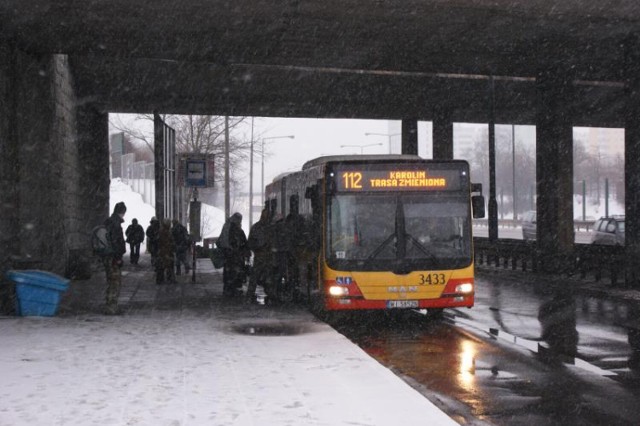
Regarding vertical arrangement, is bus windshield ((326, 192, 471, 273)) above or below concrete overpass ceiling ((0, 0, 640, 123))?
below

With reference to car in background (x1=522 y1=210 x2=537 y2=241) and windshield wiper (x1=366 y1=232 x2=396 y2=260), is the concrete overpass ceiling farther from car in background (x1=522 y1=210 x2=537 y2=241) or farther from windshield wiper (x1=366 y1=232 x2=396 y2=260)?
car in background (x1=522 y1=210 x2=537 y2=241)

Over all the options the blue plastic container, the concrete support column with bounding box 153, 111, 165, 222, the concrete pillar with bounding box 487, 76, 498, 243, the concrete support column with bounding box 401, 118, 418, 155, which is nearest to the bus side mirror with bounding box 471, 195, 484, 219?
the blue plastic container

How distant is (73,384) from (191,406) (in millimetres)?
1530

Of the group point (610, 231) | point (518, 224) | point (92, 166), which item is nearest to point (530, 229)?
point (610, 231)

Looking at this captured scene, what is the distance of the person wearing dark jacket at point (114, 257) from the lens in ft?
48.1

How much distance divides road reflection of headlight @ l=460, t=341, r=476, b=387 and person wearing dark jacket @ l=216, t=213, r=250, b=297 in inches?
293

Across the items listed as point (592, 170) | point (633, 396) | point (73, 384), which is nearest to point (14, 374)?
point (73, 384)

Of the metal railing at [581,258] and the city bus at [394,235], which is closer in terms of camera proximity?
the city bus at [394,235]

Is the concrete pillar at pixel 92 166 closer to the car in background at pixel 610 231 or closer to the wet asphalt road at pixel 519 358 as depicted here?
the wet asphalt road at pixel 519 358

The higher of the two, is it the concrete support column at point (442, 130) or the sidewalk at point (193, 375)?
the concrete support column at point (442, 130)

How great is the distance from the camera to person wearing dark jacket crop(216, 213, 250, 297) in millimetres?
18844

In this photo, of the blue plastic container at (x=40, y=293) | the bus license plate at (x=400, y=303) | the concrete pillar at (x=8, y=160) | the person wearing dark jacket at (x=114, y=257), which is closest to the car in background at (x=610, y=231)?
the bus license plate at (x=400, y=303)

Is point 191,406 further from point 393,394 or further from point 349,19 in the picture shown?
point 349,19

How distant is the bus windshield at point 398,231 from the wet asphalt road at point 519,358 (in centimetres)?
112
